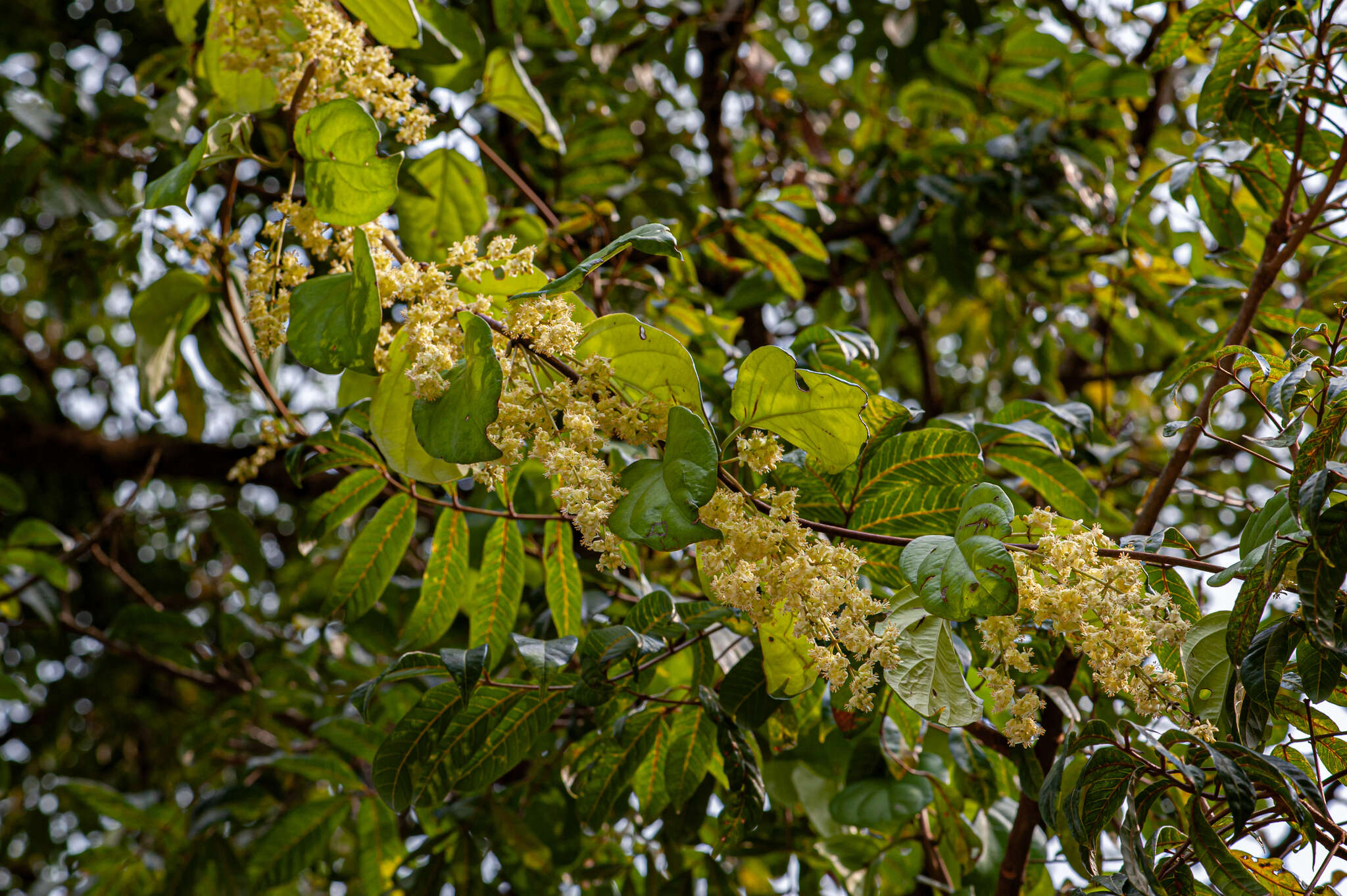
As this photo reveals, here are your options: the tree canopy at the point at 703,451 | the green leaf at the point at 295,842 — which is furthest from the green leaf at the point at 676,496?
the green leaf at the point at 295,842

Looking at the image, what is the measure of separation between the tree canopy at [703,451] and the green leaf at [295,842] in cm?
1

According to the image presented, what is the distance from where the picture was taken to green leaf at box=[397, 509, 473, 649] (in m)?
1.45

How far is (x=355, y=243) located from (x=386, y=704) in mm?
1254

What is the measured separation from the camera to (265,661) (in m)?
2.49

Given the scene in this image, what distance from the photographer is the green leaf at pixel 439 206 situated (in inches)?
68.4

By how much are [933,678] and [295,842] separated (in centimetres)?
162

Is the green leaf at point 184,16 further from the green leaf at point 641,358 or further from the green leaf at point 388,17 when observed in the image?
the green leaf at point 641,358

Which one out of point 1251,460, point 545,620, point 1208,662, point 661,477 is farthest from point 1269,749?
point 1251,460

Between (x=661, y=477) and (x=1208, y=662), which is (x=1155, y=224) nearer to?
(x=1208, y=662)

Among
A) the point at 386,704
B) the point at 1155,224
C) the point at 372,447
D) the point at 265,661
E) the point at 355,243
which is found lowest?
the point at 265,661

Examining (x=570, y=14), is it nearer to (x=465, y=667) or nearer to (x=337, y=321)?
(x=337, y=321)

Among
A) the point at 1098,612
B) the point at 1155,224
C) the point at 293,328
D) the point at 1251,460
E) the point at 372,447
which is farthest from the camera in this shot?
the point at 1251,460

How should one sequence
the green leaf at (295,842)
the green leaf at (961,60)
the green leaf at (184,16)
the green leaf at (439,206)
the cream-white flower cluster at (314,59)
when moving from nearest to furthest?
the cream-white flower cluster at (314,59), the green leaf at (184,16), the green leaf at (439,206), the green leaf at (295,842), the green leaf at (961,60)

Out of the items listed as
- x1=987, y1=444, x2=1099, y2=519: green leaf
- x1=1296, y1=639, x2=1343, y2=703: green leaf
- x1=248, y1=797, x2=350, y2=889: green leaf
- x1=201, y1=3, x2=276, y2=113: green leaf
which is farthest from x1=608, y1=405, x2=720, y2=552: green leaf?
x1=248, y1=797, x2=350, y2=889: green leaf
